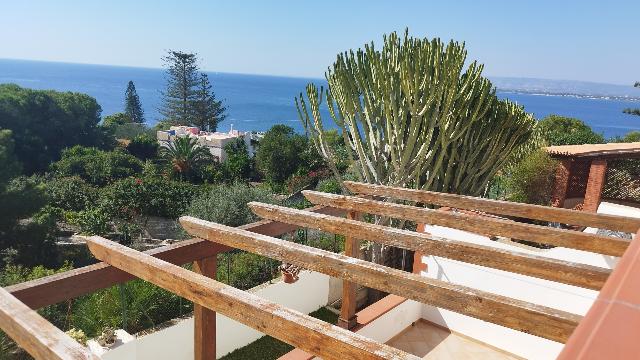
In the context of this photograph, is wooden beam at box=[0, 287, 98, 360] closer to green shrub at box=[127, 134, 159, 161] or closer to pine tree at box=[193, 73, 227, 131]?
green shrub at box=[127, 134, 159, 161]

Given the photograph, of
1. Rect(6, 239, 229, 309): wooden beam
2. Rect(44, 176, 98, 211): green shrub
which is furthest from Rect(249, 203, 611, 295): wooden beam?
Rect(44, 176, 98, 211): green shrub

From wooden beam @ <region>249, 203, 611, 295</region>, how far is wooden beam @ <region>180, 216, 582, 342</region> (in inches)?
26.1

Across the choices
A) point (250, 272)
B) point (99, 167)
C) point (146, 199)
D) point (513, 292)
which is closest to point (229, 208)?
point (146, 199)

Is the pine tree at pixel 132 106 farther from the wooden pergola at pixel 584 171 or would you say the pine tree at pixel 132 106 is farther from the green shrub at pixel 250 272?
the green shrub at pixel 250 272

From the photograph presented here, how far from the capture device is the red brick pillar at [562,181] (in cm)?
1238

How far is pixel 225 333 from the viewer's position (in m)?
6.25

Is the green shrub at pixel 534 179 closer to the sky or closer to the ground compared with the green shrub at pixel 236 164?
closer to the sky

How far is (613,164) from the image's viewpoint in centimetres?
1368

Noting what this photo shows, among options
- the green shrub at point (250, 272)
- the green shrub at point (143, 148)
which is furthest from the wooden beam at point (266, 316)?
the green shrub at point (143, 148)

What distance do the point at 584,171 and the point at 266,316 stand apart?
43.2ft

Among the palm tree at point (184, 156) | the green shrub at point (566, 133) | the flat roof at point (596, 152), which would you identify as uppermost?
the flat roof at point (596, 152)

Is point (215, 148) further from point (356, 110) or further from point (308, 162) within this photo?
point (356, 110)

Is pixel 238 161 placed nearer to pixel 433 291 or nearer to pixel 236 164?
pixel 236 164

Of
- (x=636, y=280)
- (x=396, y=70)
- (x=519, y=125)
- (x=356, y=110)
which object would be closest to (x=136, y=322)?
(x=356, y=110)
